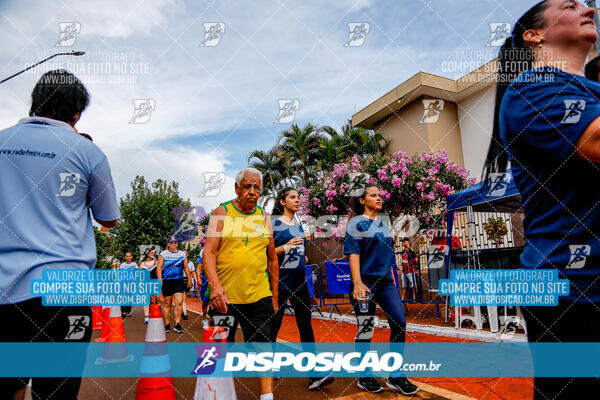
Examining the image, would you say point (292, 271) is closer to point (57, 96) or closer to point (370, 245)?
point (370, 245)

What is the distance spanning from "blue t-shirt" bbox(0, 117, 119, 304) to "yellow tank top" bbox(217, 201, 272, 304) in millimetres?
1556

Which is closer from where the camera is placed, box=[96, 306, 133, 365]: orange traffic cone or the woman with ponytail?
the woman with ponytail

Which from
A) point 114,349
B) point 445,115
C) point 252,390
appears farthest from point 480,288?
point 445,115

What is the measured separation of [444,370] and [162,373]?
303cm

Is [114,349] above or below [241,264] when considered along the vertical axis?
below

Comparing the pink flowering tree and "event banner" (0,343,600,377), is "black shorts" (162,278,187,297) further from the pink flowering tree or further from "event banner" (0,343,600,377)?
the pink flowering tree

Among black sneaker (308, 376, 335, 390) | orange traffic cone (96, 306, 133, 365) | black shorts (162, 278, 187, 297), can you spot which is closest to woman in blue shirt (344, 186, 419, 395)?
black sneaker (308, 376, 335, 390)

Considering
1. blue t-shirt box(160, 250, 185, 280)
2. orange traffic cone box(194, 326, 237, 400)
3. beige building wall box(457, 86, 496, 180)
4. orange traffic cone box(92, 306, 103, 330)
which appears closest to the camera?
orange traffic cone box(194, 326, 237, 400)

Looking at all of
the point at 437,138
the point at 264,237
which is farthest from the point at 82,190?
the point at 437,138

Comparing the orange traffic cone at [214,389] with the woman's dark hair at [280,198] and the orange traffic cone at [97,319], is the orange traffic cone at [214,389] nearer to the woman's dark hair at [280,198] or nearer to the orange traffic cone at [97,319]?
the woman's dark hair at [280,198]

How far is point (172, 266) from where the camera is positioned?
8742 mm

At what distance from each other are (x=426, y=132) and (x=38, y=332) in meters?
20.4

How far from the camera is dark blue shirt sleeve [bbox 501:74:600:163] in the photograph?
1.16 metres

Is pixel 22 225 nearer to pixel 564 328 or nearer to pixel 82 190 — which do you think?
pixel 82 190
